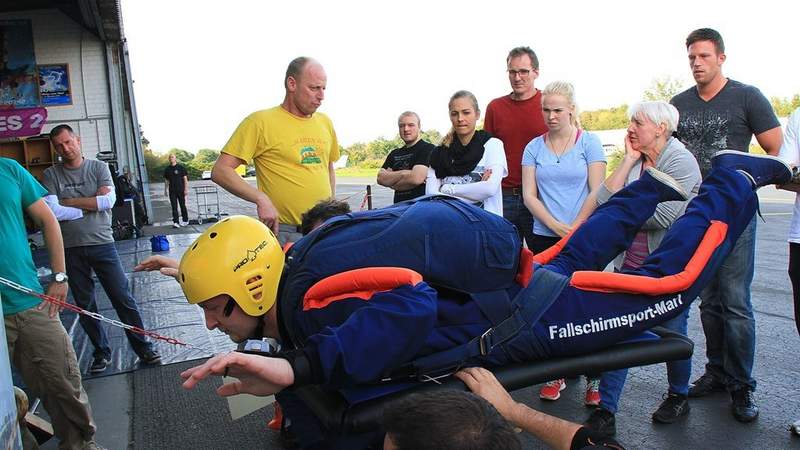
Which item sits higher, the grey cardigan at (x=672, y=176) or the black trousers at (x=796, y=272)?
the grey cardigan at (x=672, y=176)

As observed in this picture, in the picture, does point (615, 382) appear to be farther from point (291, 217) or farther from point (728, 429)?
point (291, 217)

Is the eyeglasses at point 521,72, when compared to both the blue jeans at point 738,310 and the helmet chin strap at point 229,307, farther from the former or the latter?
the helmet chin strap at point 229,307

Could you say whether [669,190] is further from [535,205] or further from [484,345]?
[484,345]

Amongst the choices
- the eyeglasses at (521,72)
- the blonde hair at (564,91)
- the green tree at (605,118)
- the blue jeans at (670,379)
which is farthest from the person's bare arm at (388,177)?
the green tree at (605,118)

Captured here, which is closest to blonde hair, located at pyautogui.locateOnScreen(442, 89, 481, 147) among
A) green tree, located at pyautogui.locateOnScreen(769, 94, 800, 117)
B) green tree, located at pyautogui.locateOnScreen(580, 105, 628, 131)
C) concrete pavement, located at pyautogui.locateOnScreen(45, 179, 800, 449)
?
concrete pavement, located at pyautogui.locateOnScreen(45, 179, 800, 449)

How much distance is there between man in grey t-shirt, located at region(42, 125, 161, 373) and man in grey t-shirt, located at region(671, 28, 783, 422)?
→ 170 inches

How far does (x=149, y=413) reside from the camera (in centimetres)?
426

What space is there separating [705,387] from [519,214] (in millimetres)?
1718

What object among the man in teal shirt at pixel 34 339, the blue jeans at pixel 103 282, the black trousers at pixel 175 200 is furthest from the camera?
the black trousers at pixel 175 200

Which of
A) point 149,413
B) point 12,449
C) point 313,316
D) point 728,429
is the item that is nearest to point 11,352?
point 149,413

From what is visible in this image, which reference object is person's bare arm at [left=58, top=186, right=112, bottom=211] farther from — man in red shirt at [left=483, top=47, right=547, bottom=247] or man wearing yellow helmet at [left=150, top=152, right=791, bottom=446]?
man wearing yellow helmet at [left=150, top=152, right=791, bottom=446]

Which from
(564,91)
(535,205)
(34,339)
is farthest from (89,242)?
(564,91)

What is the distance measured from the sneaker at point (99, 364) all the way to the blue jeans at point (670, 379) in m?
3.92

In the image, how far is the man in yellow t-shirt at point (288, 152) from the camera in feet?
12.5
